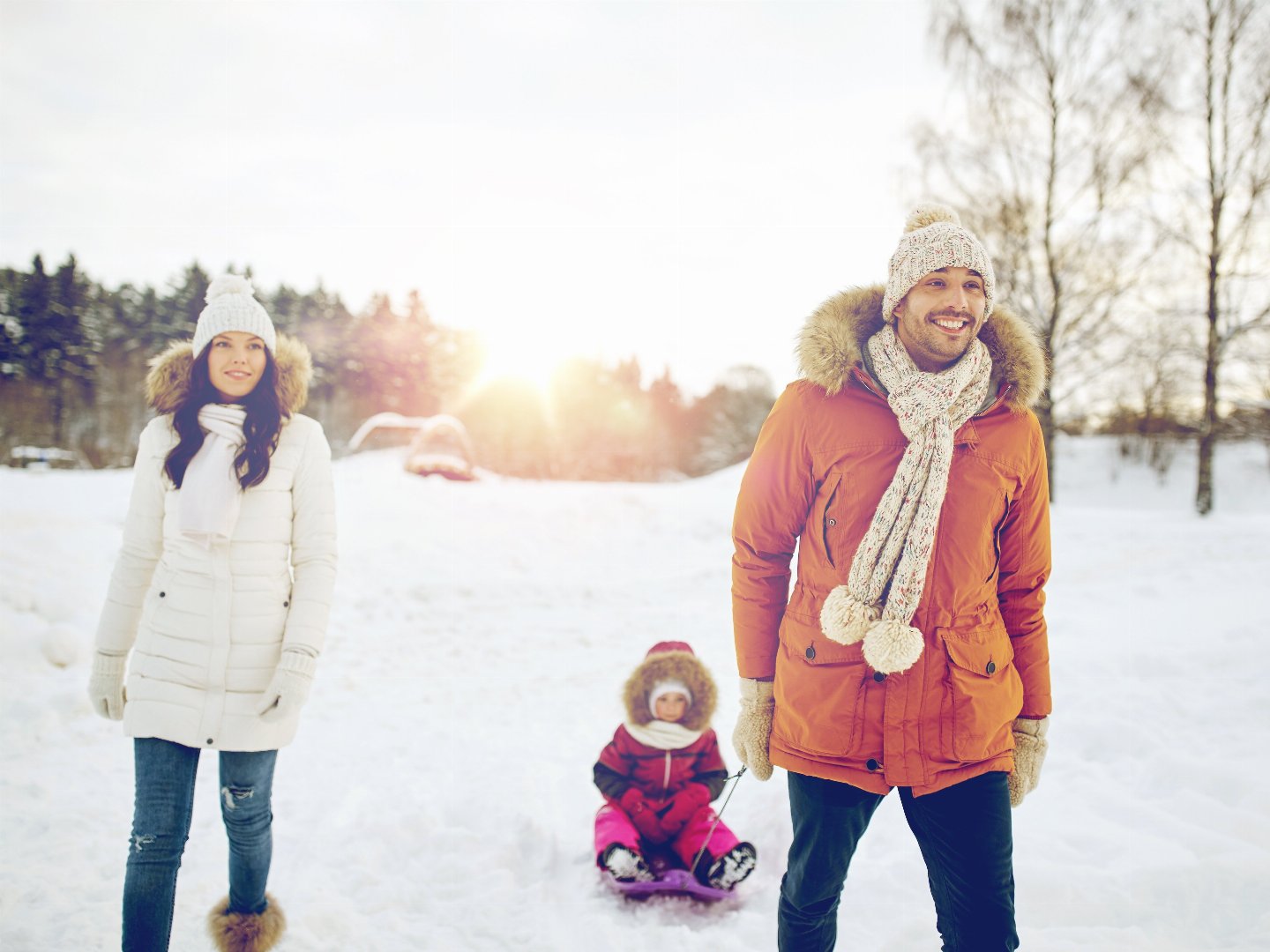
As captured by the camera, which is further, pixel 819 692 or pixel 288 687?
pixel 288 687

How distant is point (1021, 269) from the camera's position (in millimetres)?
14203

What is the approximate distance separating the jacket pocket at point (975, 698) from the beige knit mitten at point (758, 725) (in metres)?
0.46

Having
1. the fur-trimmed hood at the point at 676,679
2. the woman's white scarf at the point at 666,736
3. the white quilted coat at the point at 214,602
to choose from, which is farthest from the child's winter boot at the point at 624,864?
the white quilted coat at the point at 214,602

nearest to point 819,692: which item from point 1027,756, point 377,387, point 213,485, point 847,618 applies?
point 847,618

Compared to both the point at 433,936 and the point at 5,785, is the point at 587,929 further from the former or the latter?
the point at 5,785

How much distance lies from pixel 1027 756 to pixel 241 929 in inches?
101

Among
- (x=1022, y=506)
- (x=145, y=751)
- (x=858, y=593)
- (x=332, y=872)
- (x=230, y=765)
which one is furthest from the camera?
(x=332, y=872)

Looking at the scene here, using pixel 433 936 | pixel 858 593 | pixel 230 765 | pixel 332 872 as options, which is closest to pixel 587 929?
pixel 433 936

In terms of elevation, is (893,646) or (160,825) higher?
(893,646)

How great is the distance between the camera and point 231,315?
261cm

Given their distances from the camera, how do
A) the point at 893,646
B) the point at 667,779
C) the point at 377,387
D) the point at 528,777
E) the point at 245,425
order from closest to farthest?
the point at 893,646
the point at 245,425
the point at 667,779
the point at 528,777
the point at 377,387

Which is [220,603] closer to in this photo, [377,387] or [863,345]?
[863,345]

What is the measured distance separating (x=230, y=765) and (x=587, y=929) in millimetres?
1468

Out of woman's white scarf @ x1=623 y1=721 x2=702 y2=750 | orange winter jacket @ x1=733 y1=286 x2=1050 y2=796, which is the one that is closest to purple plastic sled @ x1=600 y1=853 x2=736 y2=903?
woman's white scarf @ x1=623 y1=721 x2=702 y2=750
